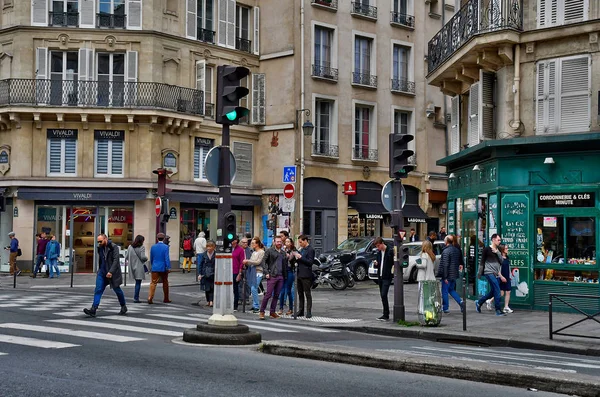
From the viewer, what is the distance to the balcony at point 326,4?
38.2 metres

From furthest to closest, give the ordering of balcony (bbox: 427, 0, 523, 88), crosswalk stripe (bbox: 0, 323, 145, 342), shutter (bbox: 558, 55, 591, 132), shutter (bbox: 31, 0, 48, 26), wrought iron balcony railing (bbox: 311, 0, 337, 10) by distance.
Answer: wrought iron balcony railing (bbox: 311, 0, 337, 10)
shutter (bbox: 31, 0, 48, 26)
balcony (bbox: 427, 0, 523, 88)
shutter (bbox: 558, 55, 591, 132)
crosswalk stripe (bbox: 0, 323, 145, 342)

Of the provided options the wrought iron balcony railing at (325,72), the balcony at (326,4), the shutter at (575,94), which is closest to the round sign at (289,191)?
the shutter at (575,94)

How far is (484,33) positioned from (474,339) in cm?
824

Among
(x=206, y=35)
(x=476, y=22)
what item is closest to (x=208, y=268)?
(x=476, y=22)

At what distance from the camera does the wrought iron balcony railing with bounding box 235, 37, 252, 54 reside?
37.9 metres

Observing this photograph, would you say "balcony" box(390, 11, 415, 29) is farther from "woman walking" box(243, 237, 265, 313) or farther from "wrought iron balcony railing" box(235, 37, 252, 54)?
"woman walking" box(243, 237, 265, 313)

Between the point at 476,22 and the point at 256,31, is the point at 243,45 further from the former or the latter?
the point at 476,22

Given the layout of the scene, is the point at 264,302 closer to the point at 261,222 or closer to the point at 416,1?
the point at 261,222

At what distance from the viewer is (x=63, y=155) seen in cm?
3334

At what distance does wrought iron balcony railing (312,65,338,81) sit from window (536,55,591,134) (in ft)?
65.7

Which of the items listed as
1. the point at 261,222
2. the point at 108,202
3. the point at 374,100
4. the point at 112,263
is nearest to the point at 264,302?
the point at 112,263

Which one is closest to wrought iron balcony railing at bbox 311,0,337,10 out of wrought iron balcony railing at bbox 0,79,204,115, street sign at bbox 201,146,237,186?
wrought iron balcony railing at bbox 0,79,204,115

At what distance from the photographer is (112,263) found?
1641cm

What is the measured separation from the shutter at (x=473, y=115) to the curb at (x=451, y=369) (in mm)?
11892
